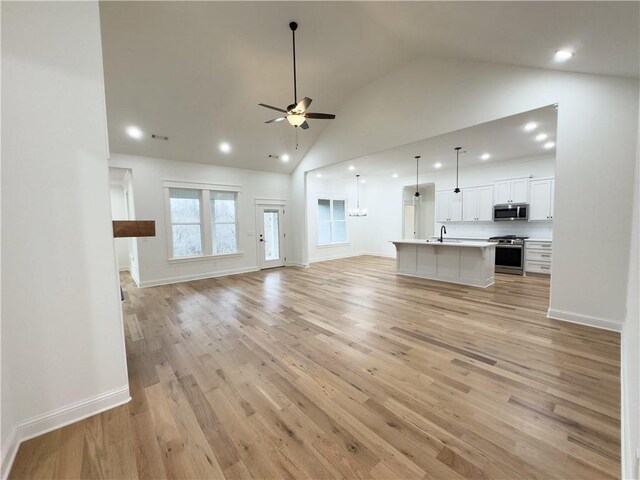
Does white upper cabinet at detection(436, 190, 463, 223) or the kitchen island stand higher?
white upper cabinet at detection(436, 190, 463, 223)

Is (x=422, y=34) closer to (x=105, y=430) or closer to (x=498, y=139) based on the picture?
(x=498, y=139)

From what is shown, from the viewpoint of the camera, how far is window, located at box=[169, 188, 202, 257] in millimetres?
6449

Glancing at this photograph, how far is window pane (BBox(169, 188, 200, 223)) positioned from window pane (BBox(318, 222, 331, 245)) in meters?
4.17

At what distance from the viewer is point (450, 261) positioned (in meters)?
5.68

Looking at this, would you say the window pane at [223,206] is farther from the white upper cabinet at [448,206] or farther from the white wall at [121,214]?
the white upper cabinet at [448,206]

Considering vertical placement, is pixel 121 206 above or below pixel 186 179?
below

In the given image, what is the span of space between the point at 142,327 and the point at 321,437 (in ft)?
10.3

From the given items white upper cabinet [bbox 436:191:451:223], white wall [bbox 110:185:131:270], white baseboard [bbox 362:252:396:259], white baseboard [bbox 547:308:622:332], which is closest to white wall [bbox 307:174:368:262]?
white baseboard [bbox 362:252:396:259]

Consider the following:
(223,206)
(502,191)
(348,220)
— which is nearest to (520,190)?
(502,191)

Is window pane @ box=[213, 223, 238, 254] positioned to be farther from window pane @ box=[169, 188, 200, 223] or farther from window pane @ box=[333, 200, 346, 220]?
window pane @ box=[333, 200, 346, 220]

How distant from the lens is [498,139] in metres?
4.89

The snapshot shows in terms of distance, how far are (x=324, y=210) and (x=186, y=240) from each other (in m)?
4.80

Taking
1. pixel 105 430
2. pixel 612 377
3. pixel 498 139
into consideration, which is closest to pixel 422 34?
pixel 498 139

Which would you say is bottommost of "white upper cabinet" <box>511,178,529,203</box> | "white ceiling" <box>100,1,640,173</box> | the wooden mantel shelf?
the wooden mantel shelf
